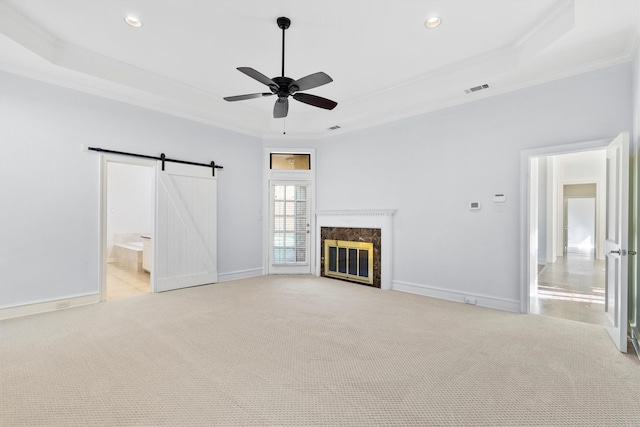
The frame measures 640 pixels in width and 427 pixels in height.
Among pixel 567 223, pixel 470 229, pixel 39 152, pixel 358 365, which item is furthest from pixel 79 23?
pixel 567 223

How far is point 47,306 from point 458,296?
5.20 metres

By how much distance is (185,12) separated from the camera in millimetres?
2945

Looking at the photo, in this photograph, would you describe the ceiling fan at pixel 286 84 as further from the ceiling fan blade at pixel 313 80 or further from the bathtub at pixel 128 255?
the bathtub at pixel 128 255

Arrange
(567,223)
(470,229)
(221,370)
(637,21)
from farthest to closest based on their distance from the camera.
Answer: (567,223) < (470,229) < (637,21) < (221,370)

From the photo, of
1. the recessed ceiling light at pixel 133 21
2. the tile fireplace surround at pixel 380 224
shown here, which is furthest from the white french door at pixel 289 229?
the recessed ceiling light at pixel 133 21

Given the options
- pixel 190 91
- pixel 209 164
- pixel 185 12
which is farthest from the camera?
pixel 209 164

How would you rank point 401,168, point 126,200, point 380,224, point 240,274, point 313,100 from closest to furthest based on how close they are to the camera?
point 313,100 → point 401,168 → point 380,224 → point 240,274 → point 126,200

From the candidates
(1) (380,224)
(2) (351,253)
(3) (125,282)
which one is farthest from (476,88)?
(3) (125,282)

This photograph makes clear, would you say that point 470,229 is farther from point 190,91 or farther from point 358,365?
point 190,91

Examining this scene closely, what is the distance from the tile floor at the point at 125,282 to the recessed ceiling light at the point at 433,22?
509 cm

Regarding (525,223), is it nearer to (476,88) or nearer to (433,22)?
(476,88)

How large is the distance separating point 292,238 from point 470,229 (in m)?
3.27

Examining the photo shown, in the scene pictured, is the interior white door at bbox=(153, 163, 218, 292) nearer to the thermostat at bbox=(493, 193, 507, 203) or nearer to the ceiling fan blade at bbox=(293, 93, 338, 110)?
the ceiling fan blade at bbox=(293, 93, 338, 110)

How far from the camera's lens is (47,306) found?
148 inches
